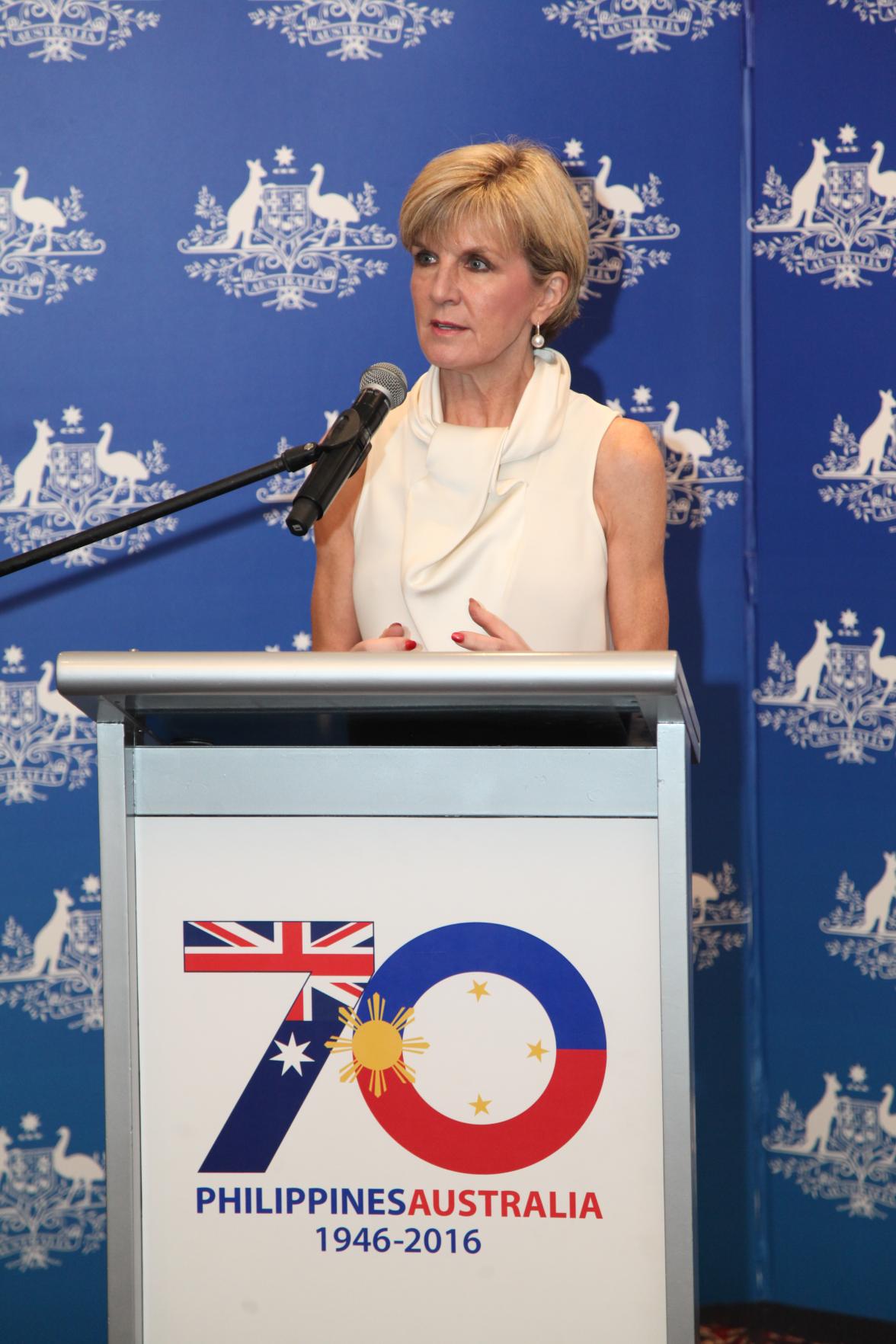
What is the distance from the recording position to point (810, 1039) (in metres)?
2.73

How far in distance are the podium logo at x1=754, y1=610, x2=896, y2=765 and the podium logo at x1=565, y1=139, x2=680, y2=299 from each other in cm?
79

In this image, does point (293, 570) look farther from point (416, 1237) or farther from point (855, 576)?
point (416, 1237)

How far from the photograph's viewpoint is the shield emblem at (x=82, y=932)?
282cm

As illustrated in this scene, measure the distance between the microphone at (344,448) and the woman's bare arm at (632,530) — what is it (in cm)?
43

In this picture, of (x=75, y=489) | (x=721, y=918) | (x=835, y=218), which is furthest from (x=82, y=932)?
(x=835, y=218)

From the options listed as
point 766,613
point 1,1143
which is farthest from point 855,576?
point 1,1143

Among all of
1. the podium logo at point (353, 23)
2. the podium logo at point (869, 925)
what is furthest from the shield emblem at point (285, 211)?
the podium logo at point (869, 925)

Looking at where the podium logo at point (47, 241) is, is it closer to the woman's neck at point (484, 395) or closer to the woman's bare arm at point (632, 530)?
the woman's neck at point (484, 395)

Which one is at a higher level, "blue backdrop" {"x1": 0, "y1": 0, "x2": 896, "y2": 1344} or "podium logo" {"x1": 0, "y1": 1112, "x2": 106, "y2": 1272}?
"blue backdrop" {"x1": 0, "y1": 0, "x2": 896, "y2": 1344}

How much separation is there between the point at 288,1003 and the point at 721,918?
1.61 m

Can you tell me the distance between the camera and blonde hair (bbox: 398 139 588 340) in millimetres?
1989

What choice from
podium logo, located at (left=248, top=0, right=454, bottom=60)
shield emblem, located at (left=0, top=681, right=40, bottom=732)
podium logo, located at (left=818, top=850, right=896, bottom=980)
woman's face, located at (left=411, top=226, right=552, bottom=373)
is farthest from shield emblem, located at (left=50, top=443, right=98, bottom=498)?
podium logo, located at (left=818, top=850, right=896, bottom=980)

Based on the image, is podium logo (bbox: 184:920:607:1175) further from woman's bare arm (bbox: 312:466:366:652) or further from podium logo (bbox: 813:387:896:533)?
podium logo (bbox: 813:387:896:533)

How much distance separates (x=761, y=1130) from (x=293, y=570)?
1.45m
